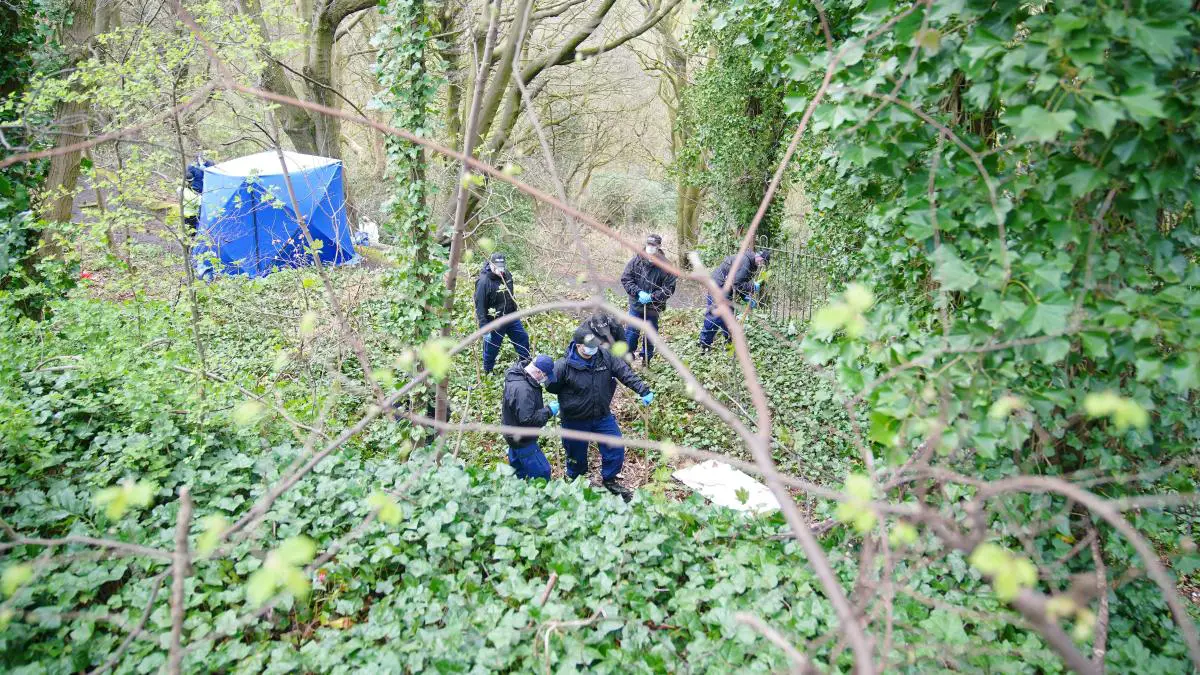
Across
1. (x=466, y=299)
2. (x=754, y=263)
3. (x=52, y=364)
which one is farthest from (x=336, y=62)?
(x=52, y=364)

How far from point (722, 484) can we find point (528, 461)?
5.70ft

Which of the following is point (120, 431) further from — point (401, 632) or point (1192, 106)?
point (1192, 106)

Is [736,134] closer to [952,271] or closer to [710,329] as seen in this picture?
[710,329]

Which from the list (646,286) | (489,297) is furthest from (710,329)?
(489,297)

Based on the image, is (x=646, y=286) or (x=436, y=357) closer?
(x=436, y=357)

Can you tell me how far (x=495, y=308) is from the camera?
27.7ft

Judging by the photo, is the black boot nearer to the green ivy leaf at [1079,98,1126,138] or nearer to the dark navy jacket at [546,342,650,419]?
the dark navy jacket at [546,342,650,419]

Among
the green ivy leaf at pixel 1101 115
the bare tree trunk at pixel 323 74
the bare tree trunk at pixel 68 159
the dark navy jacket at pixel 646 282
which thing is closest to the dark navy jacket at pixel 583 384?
the dark navy jacket at pixel 646 282

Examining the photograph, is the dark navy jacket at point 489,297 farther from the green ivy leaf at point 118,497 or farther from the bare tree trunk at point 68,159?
the green ivy leaf at point 118,497

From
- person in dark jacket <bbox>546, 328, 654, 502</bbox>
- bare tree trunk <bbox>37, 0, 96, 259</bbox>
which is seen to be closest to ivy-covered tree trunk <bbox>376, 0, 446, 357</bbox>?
person in dark jacket <bbox>546, 328, 654, 502</bbox>

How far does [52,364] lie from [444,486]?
10.9 feet

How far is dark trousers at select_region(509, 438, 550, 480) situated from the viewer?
18.7 ft

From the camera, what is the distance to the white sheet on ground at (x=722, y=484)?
5.33 meters

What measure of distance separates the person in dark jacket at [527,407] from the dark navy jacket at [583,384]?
0.18 metres
